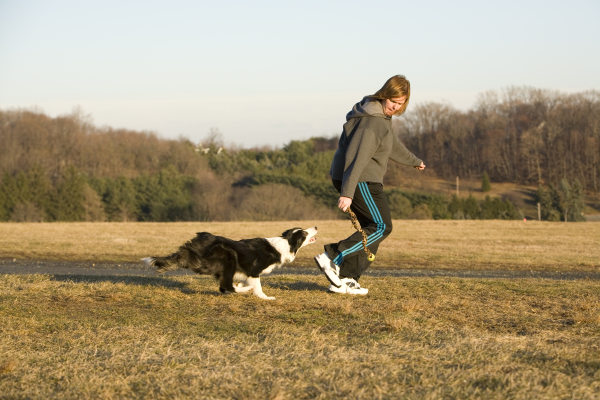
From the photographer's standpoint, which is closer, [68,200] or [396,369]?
[396,369]

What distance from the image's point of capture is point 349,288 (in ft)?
21.2

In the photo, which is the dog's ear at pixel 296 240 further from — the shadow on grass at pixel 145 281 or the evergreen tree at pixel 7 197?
the evergreen tree at pixel 7 197

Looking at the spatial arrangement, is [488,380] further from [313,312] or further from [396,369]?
[313,312]

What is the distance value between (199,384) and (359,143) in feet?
11.0

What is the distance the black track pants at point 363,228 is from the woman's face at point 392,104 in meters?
0.77

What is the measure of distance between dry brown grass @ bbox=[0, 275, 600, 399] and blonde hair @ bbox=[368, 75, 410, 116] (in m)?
2.10

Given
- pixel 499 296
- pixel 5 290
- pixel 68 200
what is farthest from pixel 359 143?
pixel 68 200

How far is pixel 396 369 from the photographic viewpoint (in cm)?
347

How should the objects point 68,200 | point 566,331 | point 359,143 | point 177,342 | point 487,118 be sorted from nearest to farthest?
1. point 177,342
2. point 566,331
3. point 359,143
4. point 68,200
5. point 487,118

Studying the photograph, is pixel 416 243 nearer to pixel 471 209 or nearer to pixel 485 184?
pixel 471 209

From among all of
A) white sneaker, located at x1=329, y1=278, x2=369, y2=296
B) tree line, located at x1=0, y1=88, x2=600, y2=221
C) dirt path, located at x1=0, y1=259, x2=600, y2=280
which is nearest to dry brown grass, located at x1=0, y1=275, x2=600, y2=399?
white sneaker, located at x1=329, y1=278, x2=369, y2=296

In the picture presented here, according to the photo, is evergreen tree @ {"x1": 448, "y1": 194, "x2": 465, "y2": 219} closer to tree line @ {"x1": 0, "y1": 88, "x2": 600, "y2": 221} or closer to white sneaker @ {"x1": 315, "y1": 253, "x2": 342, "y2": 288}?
tree line @ {"x1": 0, "y1": 88, "x2": 600, "y2": 221}

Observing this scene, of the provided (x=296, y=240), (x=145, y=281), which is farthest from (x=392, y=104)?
(x=145, y=281)

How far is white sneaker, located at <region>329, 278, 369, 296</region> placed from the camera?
643 cm
